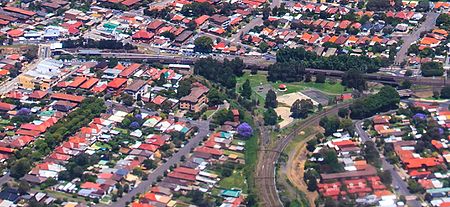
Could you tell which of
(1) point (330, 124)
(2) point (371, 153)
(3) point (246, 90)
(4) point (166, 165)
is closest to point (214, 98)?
(3) point (246, 90)

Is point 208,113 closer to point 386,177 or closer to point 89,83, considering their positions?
point 89,83

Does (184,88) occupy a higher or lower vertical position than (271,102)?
lower

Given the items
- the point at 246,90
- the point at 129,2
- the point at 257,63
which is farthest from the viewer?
the point at 129,2

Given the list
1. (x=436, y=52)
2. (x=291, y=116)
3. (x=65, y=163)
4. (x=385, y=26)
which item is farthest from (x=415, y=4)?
(x=65, y=163)

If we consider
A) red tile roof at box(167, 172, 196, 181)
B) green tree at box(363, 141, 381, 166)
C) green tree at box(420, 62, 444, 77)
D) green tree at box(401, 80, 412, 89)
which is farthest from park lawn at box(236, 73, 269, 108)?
red tile roof at box(167, 172, 196, 181)

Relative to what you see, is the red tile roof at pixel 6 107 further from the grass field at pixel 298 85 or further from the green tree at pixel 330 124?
the green tree at pixel 330 124

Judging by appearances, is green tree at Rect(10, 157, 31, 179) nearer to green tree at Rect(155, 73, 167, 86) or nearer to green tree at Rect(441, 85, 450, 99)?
green tree at Rect(155, 73, 167, 86)

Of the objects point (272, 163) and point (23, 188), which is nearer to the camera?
point (23, 188)

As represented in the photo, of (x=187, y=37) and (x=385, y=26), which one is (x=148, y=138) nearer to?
(x=187, y=37)
